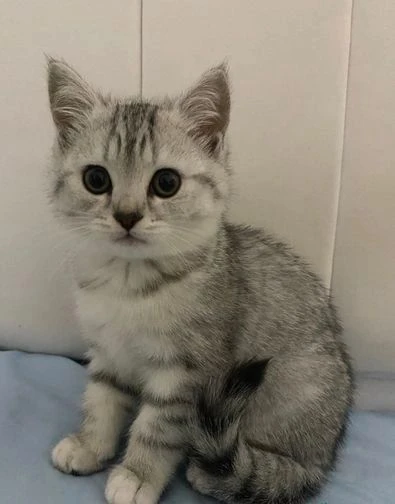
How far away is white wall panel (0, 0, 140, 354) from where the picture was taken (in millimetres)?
1402

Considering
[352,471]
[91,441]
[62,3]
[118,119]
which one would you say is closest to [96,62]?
[62,3]

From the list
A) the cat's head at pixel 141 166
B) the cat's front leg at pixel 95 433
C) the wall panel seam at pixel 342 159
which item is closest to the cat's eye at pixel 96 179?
the cat's head at pixel 141 166

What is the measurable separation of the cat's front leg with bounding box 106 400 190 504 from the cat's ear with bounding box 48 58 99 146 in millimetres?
484

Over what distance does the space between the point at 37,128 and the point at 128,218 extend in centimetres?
58

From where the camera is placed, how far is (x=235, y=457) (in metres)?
1.06

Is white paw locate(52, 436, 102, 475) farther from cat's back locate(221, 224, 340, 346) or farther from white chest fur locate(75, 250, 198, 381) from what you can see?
cat's back locate(221, 224, 340, 346)

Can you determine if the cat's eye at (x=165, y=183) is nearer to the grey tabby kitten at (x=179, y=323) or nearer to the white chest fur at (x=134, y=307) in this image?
the grey tabby kitten at (x=179, y=323)

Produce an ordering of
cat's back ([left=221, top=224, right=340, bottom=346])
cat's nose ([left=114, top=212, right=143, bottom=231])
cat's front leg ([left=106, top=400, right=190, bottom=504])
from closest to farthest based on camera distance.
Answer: cat's nose ([left=114, top=212, right=143, bottom=231]) → cat's front leg ([left=106, top=400, right=190, bottom=504]) → cat's back ([left=221, top=224, right=340, bottom=346])

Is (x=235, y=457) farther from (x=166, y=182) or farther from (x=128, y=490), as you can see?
(x=166, y=182)

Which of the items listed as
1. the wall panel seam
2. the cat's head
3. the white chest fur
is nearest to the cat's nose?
the cat's head

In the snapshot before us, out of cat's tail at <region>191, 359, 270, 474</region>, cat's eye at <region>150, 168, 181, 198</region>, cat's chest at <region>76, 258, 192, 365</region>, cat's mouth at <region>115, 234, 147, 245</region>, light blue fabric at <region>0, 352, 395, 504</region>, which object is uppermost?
cat's eye at <region>150, 168, 181, 198</region>

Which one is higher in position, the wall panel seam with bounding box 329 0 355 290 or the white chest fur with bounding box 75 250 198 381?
the wall panel seam with bounding box 329 0 355 290

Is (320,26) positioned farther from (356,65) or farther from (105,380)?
(105,380)

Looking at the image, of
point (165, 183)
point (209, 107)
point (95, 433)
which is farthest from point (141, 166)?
point (95, 433)
